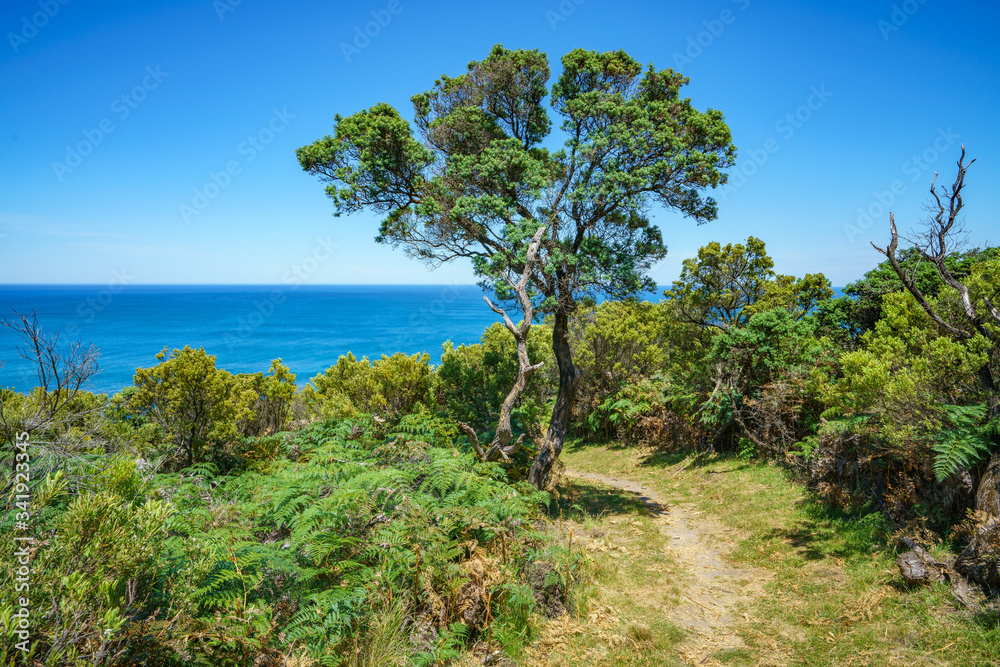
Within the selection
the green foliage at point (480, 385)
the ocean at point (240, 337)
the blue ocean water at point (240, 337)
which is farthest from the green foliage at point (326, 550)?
the blue ocean water at point (240, 337)

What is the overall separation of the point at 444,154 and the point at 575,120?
2914mm

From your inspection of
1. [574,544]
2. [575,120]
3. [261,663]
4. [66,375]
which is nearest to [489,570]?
[261,663]

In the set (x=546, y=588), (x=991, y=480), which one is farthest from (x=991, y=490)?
(x=546, y=588)

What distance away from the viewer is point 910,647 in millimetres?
4492

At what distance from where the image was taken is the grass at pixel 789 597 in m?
4.57

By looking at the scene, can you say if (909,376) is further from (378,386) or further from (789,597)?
(378,386)

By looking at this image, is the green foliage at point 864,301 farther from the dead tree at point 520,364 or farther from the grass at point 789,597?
the dead tree at point 520,364

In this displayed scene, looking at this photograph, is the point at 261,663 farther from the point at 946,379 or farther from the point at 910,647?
the point at 946,379

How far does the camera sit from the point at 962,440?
5418 mm

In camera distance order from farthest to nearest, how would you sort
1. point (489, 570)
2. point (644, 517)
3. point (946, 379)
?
point (644, 517) < point (946, 379) < point (489, 570)

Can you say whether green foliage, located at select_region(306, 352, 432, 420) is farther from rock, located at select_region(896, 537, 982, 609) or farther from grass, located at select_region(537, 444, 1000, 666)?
rock, located at select_region(896, 537, 982, 609)

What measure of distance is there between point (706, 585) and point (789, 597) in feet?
3.25

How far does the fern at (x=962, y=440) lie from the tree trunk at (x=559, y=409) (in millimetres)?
5918

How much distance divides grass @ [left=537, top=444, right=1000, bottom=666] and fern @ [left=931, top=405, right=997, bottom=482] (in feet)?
4.02
